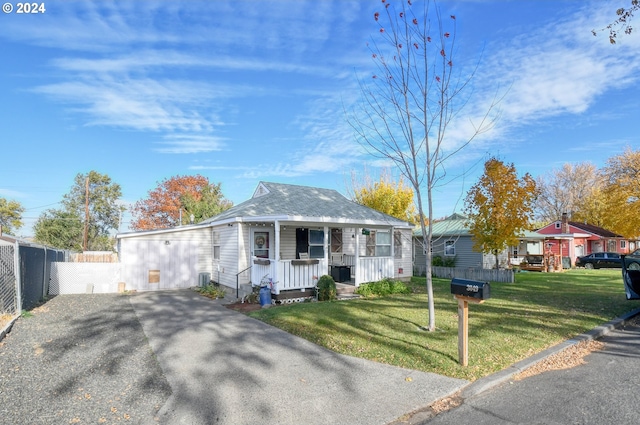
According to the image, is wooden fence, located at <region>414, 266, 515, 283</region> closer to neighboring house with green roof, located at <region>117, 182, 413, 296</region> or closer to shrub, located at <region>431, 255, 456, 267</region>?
shrub, located at <region>431, 255, 456, 267</region>

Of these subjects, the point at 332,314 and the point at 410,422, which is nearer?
the point at 410,422

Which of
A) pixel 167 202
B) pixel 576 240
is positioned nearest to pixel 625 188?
pixel 576 240

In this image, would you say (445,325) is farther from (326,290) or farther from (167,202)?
(167,202)

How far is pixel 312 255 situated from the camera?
14656 mm

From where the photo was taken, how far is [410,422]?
398 centimetres

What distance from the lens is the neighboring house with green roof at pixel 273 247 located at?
40.4 feet

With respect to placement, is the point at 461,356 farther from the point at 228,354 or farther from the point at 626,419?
the point at 228,354

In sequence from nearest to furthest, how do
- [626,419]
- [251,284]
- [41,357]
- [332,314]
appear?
[626,419]
[41,357]
[332,314]
[251,284]

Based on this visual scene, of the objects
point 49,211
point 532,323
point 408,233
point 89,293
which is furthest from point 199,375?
point 49,211

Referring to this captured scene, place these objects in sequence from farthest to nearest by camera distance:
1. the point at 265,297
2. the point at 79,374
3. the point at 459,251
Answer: the point at 459,251
the point at 265,297
the point at 79,374

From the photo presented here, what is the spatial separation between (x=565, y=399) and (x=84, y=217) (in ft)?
136

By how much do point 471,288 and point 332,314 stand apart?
437 cm

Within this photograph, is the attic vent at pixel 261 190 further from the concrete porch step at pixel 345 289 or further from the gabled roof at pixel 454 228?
the gabled roof at pixel 454 228

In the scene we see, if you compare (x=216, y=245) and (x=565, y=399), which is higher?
(x=216, y=245)
